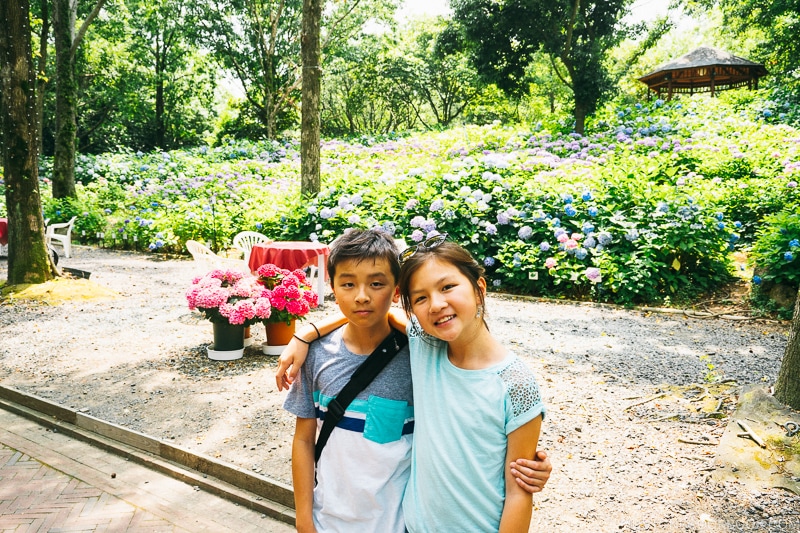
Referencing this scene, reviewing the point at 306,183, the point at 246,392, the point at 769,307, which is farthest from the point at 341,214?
the point at 769,307

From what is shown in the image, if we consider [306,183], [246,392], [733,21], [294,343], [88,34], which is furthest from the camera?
[88,34]

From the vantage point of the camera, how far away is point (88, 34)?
25391 mm

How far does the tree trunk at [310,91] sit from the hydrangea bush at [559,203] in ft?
1.82

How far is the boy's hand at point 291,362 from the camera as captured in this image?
1.76 metres

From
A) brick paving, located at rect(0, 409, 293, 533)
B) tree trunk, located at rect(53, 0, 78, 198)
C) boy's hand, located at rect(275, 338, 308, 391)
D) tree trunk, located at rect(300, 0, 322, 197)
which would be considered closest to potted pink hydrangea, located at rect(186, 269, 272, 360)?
brick paving, located at rect(0, 409, 293, 533)

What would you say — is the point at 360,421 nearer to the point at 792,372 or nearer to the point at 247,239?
the point at 792,372

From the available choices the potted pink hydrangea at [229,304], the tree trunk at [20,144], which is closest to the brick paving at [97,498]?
the potted pink hydrangea at [229,304]

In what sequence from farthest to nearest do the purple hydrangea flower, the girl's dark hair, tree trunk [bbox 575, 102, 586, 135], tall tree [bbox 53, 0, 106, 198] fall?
tree trunk [bbox 575, 102, 586, 135]
tall tree [bbox 53, 0, 106, 198]
the purple hydrangea flower
the girl's dark hair

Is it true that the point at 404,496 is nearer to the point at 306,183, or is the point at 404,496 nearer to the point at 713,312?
the point at 713,312

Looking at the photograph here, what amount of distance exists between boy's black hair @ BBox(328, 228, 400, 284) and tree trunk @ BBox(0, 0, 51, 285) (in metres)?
8.45

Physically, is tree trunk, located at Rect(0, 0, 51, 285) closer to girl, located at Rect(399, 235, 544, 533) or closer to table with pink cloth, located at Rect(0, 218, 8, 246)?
table with pink cloth, located at Rect(0, 218, 8, 246)

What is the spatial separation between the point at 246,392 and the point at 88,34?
26.0m

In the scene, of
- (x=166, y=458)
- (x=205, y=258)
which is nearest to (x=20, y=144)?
(x=205, y=258)

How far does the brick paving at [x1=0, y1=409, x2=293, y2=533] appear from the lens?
3.16 m
